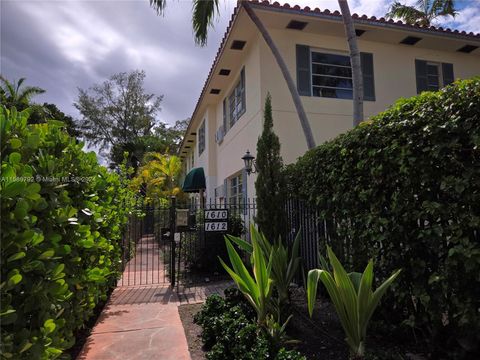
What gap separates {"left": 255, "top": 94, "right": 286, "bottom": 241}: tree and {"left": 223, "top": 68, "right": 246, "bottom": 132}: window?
3717 mm

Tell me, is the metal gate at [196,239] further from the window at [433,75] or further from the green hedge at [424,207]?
the window at [433,75]

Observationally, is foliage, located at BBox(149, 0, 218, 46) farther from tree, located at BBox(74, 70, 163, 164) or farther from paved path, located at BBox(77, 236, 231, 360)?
tree, located at BBox(74, 70, 163, 164)

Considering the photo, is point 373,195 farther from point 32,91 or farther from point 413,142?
point 32,91

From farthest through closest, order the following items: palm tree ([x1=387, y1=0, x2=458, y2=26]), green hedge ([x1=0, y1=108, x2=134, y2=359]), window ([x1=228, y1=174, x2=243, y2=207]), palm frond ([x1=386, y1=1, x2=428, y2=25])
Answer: palm frond ([x1=386, y1=1, x2=428, y2=25])
palm tree ([x1=387, y1=0, x2=458, y2=26])
window ([x1=228, y1=174, x2=243, y2=207])
green hedge ([x1=0, y1=108, x2=134, y2=359])

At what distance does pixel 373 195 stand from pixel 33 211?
10.3 ft

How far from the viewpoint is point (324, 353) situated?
361 centimetres

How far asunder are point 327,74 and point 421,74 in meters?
2.96

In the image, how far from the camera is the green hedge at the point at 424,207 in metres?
2.75

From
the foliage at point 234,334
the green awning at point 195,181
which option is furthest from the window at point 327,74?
the green awning at point 195,181

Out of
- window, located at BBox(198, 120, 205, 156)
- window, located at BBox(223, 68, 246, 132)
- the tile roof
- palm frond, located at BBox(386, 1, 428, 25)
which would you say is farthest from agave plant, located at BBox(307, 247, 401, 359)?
window, located at BBox(198, 120, 205, 156)

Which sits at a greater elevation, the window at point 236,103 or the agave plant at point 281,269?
the window at point 236,103

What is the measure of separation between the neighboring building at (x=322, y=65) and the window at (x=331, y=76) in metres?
0.03

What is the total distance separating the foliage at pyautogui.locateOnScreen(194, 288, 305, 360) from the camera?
3.22 meters

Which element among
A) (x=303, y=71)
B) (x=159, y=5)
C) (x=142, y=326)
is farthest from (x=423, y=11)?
(x=142, y=326)
